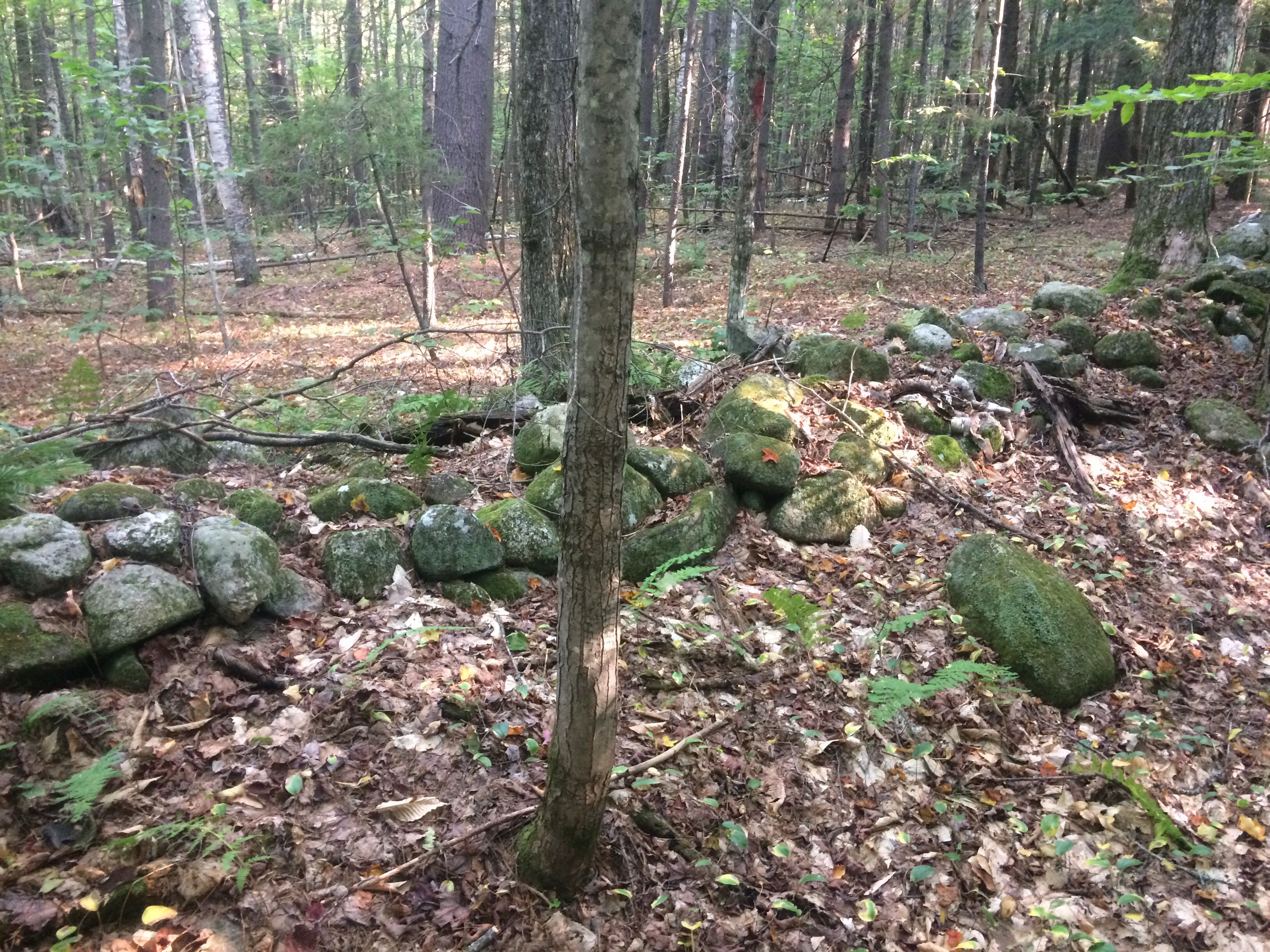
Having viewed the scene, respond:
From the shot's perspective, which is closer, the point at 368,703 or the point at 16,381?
the point at 368,703

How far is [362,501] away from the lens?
4.83m

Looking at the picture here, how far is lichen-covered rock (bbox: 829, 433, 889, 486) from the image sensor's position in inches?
230

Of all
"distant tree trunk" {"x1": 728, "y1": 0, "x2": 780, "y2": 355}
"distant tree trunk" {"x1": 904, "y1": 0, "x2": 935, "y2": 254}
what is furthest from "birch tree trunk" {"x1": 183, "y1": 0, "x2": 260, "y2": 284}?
"distant tree trunk" {"x1": 904, "y1": 0, "x2": 935, "y2": 254}

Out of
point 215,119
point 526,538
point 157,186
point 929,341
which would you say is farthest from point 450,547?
point 215,119

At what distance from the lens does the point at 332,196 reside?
1153 inches

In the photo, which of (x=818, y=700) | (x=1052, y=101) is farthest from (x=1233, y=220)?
(x=818, y=700)

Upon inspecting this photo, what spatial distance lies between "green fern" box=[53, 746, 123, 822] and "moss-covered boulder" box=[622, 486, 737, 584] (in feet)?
9.14

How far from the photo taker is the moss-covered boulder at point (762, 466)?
5441mm

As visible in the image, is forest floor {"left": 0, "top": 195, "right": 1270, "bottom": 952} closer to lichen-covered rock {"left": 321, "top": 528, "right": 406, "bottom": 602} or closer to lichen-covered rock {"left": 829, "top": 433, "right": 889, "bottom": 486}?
lichen-covered rock {"left": 321, "top": 528, "right": 406, "bottom": 602}

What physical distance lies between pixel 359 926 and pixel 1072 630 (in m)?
3.94

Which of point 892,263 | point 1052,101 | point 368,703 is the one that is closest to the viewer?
point 368,703

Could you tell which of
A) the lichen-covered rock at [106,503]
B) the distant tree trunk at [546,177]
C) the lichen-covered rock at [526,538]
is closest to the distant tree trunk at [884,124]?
the distant tree trunk at [546,177]

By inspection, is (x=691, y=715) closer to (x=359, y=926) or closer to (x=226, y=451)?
(x=359, y=926)

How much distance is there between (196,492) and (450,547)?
1601 mm
